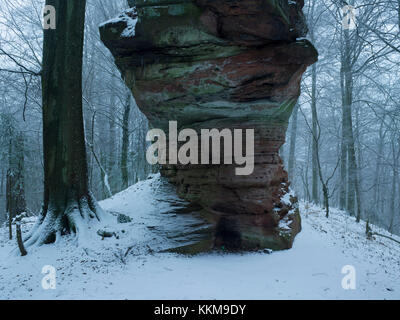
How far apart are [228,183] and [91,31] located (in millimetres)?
12536

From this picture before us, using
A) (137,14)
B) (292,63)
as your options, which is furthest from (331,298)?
(137,14)

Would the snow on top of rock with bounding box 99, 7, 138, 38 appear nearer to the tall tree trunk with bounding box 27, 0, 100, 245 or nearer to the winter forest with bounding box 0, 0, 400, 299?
the winter forest with bounding box 0, 0, 400, 299

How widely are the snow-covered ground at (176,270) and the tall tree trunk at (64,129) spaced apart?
2.31 ft

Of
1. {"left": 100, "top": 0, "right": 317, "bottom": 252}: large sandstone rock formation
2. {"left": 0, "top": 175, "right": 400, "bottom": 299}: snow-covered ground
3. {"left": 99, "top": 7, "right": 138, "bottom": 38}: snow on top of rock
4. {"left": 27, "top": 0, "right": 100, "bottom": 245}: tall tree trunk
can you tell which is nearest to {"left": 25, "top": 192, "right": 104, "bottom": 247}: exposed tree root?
{"left": 27, "top": 0, "right": 100, "bottom": 245}: tall tree trunk

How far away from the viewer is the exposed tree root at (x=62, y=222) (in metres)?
4.86

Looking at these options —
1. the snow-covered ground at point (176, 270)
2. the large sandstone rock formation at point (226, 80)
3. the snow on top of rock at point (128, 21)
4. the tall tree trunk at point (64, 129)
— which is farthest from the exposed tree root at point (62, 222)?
the snow on top of rock at point (128, 21)

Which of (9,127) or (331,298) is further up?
(9,127)

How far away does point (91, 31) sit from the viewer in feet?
43.2

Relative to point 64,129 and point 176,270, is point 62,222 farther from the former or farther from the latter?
point 176,270

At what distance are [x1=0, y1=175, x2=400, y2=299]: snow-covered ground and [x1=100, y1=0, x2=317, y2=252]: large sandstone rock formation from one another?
627mm

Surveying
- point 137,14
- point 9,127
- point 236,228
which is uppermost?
point 137,14

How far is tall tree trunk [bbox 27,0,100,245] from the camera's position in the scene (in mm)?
5207

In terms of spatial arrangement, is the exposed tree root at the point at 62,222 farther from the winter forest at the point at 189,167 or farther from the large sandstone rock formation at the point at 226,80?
the large sandstone rock formation at the point at 226,80

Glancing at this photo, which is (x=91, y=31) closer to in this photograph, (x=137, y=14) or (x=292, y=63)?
(x=137, y=14)
